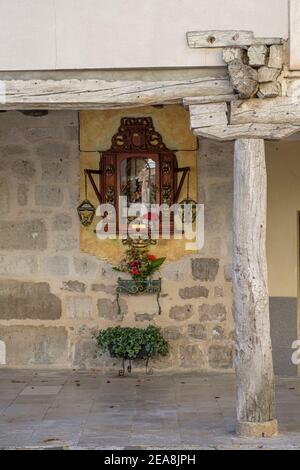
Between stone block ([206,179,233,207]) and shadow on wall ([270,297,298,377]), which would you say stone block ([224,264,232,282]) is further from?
stone block ([206,179,233,207])

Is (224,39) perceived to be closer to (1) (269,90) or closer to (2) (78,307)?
(1) (269,90)

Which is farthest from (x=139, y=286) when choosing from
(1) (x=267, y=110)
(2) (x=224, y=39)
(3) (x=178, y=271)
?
(2) (x=224, y=39)

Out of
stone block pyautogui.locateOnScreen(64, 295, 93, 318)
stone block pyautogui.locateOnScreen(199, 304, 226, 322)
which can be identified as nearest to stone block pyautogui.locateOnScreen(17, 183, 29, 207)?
stone block pyautogui.locateOnScreen(64, 295, 93, 318)

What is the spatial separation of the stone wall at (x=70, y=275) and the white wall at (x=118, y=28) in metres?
2.55

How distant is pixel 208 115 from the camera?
768 centimetres

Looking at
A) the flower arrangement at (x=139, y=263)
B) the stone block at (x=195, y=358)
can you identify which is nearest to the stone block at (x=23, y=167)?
the flower arrangement at (x=139, y=263)

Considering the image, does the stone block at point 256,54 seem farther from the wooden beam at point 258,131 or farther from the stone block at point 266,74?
the wooden beam at point 258,131

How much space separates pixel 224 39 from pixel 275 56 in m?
0.41

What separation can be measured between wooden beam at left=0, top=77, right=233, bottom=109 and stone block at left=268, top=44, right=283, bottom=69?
1.29 feet

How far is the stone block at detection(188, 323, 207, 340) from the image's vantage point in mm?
10125

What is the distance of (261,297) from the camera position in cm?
762

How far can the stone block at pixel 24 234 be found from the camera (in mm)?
10195
